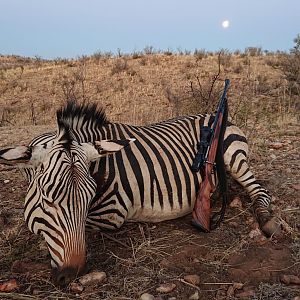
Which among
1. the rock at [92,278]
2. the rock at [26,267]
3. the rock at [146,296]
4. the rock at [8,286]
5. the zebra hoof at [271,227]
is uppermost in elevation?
the zebra hoof at [271,227]

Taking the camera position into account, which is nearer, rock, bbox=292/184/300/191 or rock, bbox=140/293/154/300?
rock, bbox=140/293/154/300

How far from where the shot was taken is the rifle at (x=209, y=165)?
143 inches

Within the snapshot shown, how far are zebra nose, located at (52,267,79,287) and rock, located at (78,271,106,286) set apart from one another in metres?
0.13

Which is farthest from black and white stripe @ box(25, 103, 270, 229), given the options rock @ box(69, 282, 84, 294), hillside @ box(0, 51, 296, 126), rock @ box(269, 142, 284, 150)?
hillside @ box(0, 51, 296, 126)

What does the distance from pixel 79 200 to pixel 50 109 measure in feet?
34.2

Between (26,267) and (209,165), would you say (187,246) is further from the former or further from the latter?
(26,267)

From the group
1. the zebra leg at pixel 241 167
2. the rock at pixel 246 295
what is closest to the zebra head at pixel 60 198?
the rock at pixel 246 295

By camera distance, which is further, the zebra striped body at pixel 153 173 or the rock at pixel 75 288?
the zebra striped body at pixel 153 173

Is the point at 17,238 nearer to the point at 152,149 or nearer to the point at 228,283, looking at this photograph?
the point at 152,149

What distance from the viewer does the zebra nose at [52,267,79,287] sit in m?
2.53

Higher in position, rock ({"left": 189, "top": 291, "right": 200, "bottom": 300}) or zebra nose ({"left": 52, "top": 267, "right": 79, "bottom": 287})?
zebra nose ({"left": 52, "top": 267, "right": 79, "bottom": 287})

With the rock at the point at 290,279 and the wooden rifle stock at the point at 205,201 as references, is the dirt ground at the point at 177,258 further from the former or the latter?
the wooden rifle stock at the point at 205,201

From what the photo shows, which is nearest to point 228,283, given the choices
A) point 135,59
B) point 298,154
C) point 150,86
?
point 298,154

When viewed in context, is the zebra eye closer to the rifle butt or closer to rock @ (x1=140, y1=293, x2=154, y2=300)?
rock @ (x1=140, y1=293, x2=154, y2=300)
